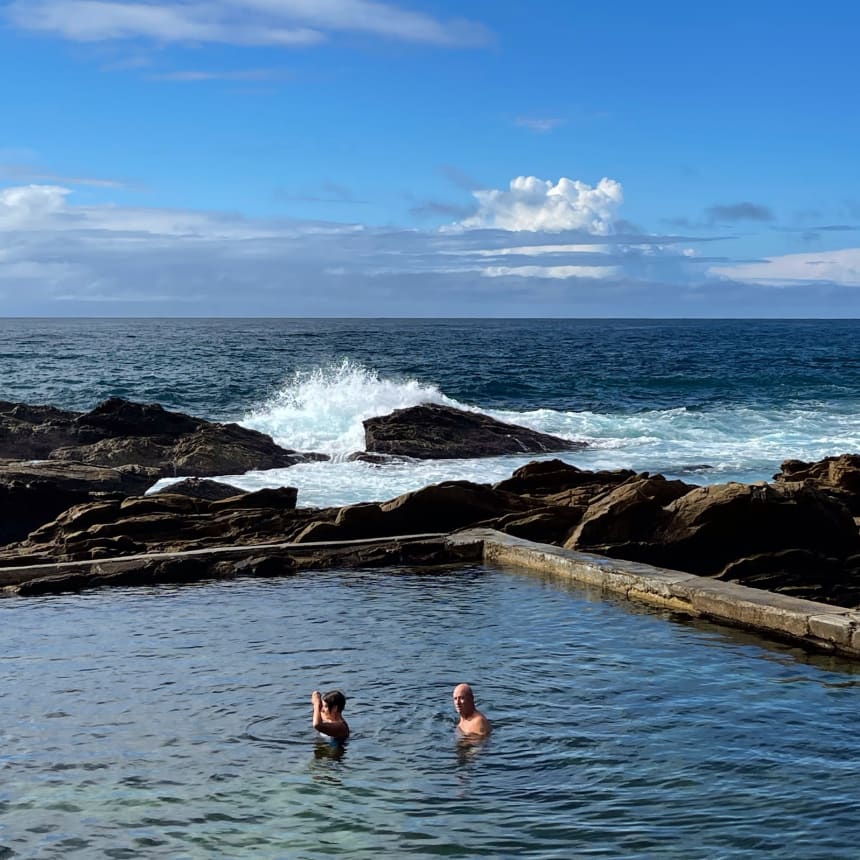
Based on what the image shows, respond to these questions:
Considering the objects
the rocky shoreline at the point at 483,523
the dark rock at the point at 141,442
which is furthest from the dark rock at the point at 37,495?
the dark rock at the point at 141,442

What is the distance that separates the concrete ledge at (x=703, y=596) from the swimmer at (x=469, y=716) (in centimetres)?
370

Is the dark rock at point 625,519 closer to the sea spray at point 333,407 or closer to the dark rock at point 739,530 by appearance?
the dark rock at point 739,530

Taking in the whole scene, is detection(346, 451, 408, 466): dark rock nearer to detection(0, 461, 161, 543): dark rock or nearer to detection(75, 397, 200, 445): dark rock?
detection(75, 397, 200, 445): dark rock

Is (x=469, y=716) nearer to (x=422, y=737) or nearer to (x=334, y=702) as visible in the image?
(x=422, y=737)

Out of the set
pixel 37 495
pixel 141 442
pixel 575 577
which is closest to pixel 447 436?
pixel 141 442

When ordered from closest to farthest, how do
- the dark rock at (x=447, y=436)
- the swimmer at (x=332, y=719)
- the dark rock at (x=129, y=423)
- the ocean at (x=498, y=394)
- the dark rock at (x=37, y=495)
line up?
the swimmer at (x=332, y=719) < the dark rock at (x=37, y=495) < the dark rock at (x=129, y=423) < the ocean at (x=498, y=394) < the dark rock at (x=447, y=436)

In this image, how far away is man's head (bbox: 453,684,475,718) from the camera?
25.7 feet

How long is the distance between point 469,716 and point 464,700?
0.48 ft

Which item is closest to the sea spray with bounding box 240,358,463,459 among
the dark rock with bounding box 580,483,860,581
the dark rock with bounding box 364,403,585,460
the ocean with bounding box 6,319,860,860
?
the dark rock with bounding box 364,403,585,460

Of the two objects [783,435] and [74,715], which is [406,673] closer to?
[74,715]

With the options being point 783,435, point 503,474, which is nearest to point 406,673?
point 503,474

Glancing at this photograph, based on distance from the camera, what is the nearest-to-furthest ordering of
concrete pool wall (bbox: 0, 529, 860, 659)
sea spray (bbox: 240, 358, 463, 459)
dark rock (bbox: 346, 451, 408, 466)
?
concrete pool wall (bbox: 0, 529, 860, 659)
dark rock (bbox: 346, 451, 408, 466)
sea spray (bbox: 240, 358, 463, 459)

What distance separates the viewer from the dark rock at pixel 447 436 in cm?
2834

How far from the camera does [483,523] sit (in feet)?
51.9
